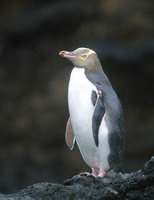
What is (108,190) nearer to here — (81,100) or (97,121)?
(97,121)

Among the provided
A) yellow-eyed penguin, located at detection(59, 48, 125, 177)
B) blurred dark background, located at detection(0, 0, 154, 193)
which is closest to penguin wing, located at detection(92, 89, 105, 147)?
yellow-eyed penguin, located at detection(59, 48, 125, 177)

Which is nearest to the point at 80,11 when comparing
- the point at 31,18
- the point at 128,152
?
the point at 31,18

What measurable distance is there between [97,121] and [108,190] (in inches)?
20.7

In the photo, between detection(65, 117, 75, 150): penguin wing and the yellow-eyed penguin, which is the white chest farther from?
detection(65, 117, 75, 150): penguin wing

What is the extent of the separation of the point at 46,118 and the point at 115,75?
0.78 m

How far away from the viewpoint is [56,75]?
5.30 metres

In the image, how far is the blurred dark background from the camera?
17.0ft

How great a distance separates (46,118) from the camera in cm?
530

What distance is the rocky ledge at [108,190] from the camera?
2139 mm

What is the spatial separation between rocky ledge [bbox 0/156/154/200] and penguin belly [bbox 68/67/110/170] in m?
0.44

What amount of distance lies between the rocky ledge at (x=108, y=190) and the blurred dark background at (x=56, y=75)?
9.66 ft

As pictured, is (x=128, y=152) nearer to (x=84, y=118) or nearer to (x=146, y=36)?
(x=146, y=36)

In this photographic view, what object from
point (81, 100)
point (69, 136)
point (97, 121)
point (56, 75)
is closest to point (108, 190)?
point (97, 121)

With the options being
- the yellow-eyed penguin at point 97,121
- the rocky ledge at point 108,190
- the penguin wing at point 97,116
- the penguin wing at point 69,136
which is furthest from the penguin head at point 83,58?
the rocky ledge at point 108,190
